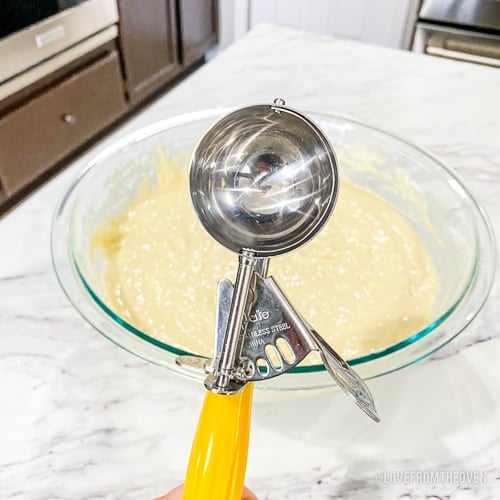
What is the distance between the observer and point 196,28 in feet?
7.50

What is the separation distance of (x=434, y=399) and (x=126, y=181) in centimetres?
48

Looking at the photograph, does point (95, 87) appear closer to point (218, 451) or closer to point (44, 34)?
point (44, 34)

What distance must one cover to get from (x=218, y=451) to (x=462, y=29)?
67.9 inches

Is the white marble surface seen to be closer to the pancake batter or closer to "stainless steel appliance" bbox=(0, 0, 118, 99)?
the pancake batter

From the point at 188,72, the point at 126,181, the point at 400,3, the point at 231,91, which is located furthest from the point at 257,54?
the point at 188,72

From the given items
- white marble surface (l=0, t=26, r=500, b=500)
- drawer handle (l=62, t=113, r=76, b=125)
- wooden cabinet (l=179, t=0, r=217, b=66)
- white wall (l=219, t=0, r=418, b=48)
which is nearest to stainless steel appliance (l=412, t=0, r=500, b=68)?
white wall (l=219, t=0, r=418, b=48)

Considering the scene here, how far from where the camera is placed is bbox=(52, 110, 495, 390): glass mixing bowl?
1.57ft

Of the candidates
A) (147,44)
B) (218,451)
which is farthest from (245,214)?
(147,44)

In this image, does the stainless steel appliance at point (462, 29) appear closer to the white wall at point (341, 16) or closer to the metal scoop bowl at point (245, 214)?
the white wall at point (341, 16)

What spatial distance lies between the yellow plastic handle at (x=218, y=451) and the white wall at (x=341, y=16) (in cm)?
183

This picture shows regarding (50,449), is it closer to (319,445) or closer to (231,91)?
(319,445)

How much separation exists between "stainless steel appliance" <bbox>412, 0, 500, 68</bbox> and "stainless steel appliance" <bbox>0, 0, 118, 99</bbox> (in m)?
1.02

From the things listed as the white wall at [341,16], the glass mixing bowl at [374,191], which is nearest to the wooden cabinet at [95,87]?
the white wall at [341,16]

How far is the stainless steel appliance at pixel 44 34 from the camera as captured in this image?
4.57 feet
